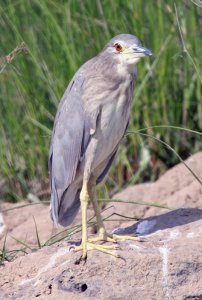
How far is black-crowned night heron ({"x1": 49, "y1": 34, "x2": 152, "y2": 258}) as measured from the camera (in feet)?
18.2

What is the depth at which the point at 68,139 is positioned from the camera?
18.9ft

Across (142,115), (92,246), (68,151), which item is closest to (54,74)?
(142,115)

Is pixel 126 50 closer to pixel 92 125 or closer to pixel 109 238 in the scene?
pixel 92 125

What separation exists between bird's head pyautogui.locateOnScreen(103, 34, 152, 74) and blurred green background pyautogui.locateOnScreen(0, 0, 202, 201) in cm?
218

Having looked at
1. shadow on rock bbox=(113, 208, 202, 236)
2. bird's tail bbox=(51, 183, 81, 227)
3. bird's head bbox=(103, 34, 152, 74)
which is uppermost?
bird's head bbox=(103, 34, 152, 74)

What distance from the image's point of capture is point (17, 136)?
823 cm

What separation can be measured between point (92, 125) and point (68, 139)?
0.31 metres

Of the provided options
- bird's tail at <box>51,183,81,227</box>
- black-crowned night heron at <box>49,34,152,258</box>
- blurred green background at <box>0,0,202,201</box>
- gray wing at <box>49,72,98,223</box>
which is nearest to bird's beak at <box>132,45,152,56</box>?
black-crowned night heron at <box>49,34,152,258</box>

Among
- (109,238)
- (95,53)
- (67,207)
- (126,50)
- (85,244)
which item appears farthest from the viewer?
(95,53)

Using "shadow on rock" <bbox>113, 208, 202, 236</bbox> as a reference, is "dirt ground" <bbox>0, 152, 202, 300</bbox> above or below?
above

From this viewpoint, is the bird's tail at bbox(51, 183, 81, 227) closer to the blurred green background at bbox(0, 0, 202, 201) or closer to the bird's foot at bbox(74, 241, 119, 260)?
the bird's foot at bbox(74, 241, 119, 260)

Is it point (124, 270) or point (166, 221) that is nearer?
point (124, 270)

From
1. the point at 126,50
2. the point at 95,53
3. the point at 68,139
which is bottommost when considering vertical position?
the point at 95,53

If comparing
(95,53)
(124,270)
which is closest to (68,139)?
(124,270)
